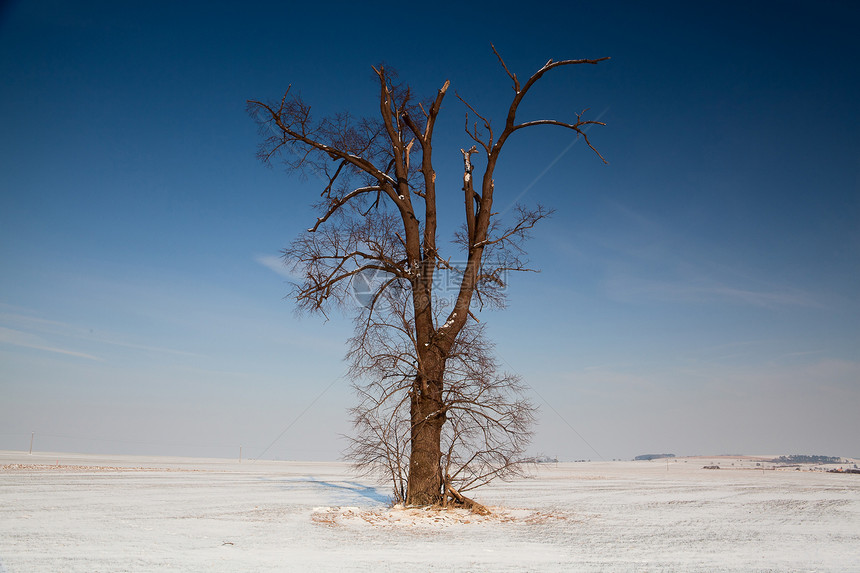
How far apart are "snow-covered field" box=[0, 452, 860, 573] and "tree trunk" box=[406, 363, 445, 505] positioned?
680mm

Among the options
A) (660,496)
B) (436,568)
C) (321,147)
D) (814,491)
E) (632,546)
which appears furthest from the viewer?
(814,491)

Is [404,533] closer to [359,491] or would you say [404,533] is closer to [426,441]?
[426,441]

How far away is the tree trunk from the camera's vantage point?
11641mm

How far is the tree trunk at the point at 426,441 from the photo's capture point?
11641 millimetres

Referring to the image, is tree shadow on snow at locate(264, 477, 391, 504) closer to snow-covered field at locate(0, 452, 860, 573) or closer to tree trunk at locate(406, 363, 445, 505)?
snow-covered field at locate(0, 452, 860, 573)

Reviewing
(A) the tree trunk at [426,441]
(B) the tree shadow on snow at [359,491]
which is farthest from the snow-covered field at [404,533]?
(A) the tree trunk at [426,441]

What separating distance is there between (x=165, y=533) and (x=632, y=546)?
620 cm

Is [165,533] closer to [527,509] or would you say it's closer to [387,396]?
[387,396]

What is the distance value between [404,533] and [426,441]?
2.74 meters

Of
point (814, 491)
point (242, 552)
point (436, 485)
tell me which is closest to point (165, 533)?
point (242, 552)

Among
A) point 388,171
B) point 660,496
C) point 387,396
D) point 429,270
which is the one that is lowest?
point 660,496

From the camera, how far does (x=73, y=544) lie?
702 centimetres

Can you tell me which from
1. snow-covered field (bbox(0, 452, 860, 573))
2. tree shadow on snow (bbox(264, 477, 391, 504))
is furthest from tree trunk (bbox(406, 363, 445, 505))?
tree shadow on snow (bbox(264, 477, 391, 504))

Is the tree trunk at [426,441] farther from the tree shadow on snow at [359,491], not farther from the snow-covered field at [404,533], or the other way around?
the tree shadow on snow at [359,491]
